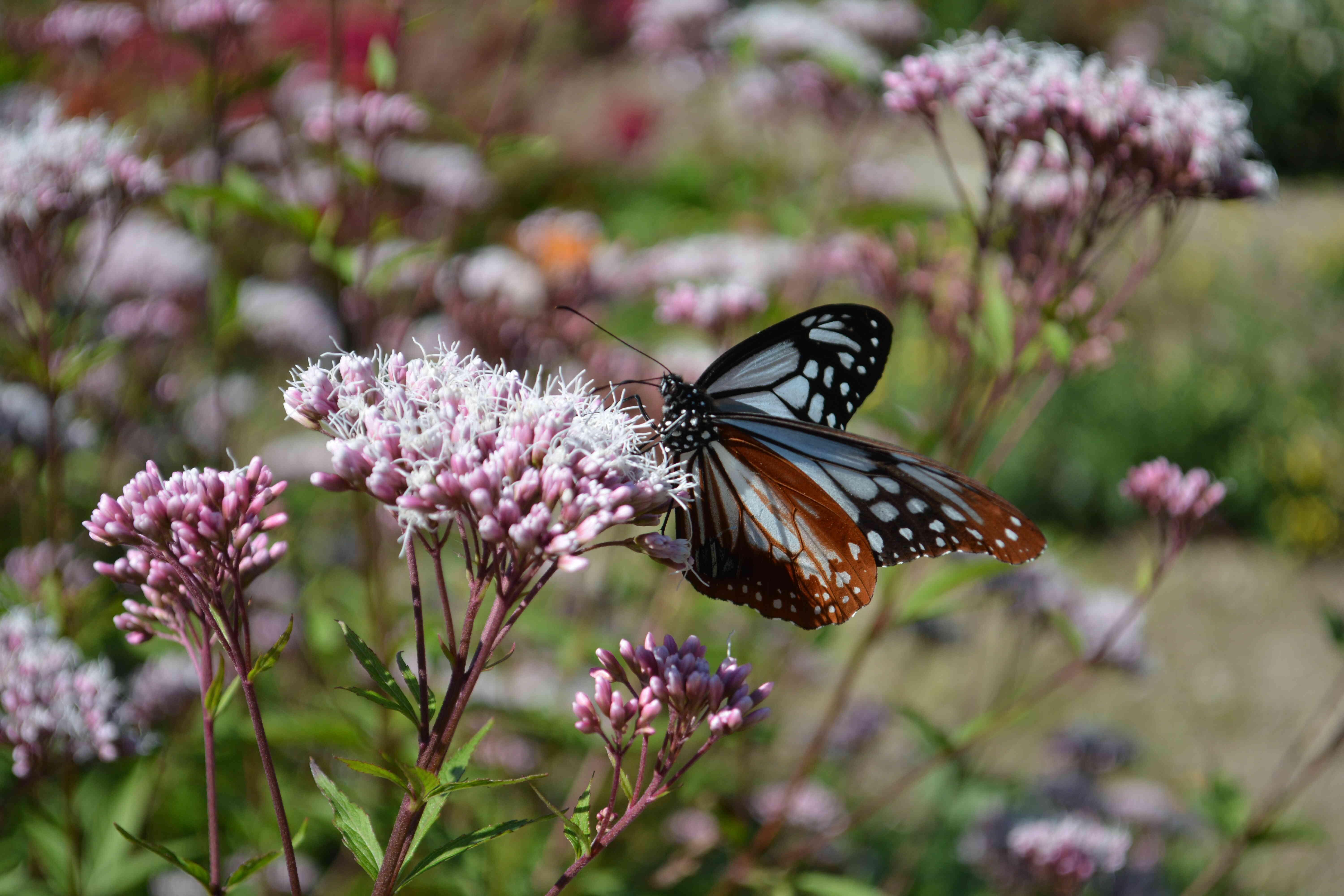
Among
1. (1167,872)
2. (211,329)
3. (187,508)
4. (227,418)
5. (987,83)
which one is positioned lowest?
(1167,872)

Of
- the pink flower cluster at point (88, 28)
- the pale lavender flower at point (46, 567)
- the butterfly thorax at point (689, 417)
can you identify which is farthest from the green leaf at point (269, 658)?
the pink flower cluster at point (88, 28)

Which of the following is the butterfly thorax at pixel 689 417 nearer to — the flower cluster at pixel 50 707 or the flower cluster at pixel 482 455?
the flower cluster at pixel 482 455

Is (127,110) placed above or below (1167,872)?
above

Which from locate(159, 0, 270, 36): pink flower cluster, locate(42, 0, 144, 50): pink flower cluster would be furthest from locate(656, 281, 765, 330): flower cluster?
locate(42, 0, 144, 50): pink flower cluster

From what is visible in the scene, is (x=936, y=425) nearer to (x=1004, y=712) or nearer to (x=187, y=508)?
(x=1004, y=712)

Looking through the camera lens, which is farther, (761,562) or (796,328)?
(796,328)

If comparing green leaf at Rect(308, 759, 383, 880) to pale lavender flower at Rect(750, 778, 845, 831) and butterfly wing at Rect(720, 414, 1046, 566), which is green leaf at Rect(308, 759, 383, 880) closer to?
butterfly wing at Rect(720, 414, 1046, 566)

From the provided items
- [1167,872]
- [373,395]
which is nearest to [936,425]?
[373,395]
